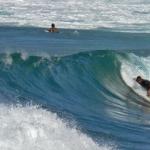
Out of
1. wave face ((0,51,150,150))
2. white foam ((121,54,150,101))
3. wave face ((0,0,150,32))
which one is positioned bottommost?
wave face ((0,51,150,150))

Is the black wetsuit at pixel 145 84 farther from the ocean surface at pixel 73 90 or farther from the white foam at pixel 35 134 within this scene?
the white foam at pixel 35 134

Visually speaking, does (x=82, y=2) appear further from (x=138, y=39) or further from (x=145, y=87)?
(x=145, y=87)

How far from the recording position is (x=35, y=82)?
2125 centimetres

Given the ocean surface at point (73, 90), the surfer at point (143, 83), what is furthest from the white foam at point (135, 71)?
the surfer at point (143, 83)

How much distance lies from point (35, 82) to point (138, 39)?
2119 centimetres

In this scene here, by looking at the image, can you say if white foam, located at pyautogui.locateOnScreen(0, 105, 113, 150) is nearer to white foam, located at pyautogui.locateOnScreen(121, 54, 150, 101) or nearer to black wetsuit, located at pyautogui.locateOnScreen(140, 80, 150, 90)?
white foam, located at pyautogui.locateOnScreen(121, 54, 150, 101)

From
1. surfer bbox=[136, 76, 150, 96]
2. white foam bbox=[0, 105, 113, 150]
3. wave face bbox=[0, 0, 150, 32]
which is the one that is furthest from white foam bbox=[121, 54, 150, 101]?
wave face bbox=[0, 0, 150, 32]

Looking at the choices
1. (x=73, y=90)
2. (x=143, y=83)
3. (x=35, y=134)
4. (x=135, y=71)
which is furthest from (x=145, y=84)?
(x=35, y=134)

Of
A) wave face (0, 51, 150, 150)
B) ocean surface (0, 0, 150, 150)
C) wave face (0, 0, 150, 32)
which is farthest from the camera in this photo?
wave face (0, 0, 150, 32)

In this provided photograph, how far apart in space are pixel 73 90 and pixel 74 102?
197 cm

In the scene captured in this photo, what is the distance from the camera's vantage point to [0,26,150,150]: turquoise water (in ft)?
36.4

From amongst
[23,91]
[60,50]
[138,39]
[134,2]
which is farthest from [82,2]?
[23,91]

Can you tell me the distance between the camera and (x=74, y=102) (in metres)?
19.2

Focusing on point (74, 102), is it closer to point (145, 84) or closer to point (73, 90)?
point (73, 90)
